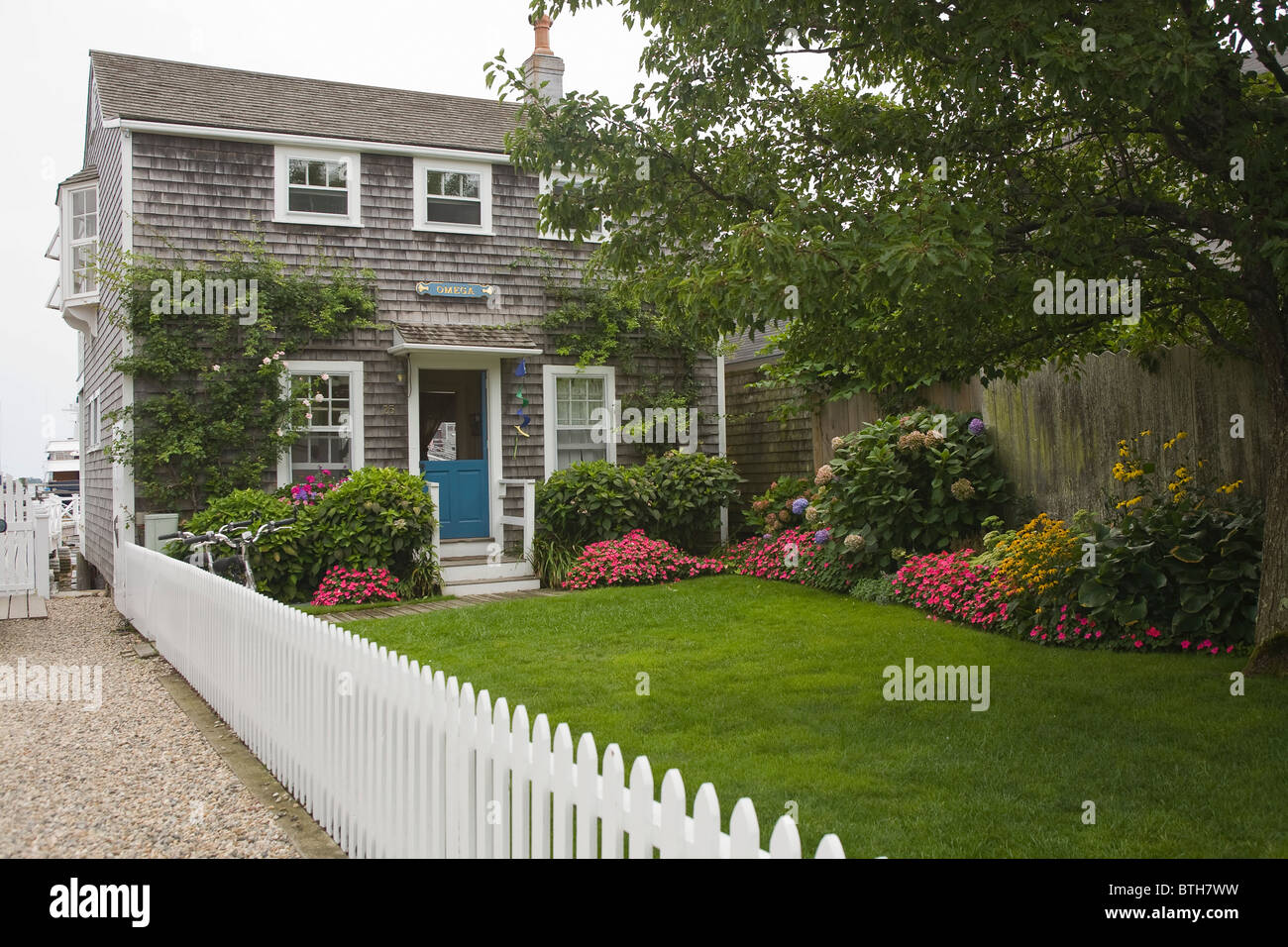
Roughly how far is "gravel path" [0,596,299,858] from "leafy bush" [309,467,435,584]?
10.2ft

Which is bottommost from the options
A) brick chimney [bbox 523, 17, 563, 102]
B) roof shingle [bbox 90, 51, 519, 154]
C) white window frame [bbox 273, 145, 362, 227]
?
white window frame [bbox 273, 145, 362, 227]

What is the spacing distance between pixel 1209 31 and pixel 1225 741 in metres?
3.46

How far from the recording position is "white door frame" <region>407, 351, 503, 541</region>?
1294 cm

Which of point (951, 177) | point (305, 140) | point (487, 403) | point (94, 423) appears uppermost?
point (305, 140)

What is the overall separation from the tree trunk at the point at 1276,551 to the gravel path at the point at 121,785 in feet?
18.7

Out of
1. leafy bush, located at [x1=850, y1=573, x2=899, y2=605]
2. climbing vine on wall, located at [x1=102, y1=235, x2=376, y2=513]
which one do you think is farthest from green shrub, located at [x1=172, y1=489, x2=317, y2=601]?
leafy bush, located at [x1=850, y1=573, x2=899, y2=605]

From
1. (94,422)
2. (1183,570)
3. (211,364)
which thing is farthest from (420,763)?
(94,422)

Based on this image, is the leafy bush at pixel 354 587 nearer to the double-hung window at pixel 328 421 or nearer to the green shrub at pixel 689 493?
the double-hung window at pixel 328 421

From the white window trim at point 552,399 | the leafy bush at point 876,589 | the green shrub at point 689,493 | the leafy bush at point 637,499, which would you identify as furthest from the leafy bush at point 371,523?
the leafy bush at point 876,589

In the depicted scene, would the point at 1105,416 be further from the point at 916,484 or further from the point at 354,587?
the point at 354,587

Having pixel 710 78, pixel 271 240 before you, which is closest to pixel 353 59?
pixel 271 240

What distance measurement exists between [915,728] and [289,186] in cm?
1068

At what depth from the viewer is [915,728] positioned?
5.47 m

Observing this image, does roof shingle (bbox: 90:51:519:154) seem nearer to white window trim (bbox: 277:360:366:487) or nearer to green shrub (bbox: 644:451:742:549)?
white window trim (bbox: 277:360:366:487)
